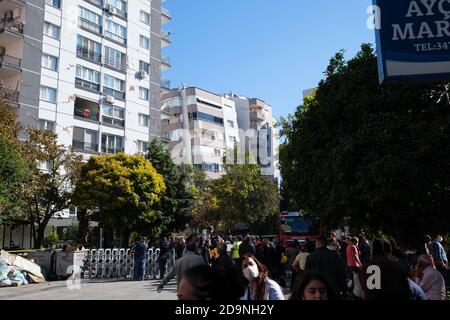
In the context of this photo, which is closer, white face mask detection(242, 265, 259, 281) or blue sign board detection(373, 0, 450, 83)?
white face mask detection(242, 265, 259, 281)

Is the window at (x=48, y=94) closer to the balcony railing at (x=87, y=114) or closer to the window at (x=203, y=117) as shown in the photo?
the balcony railing at (x=87, y=114)

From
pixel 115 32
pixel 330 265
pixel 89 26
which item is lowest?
pixel 330 265

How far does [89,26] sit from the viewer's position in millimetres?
41469

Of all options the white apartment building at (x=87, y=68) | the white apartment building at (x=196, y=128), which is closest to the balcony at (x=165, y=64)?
the white apartment building at (x=87, y=68)

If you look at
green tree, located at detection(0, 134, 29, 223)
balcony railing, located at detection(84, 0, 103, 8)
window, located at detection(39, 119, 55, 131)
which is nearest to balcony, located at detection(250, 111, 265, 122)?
balcony railing, located at detection(84, 0, 103, 8)

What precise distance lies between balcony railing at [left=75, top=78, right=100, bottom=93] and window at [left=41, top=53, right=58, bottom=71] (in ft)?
7.27

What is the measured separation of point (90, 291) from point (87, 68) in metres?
29.0

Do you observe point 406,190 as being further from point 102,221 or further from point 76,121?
point 76,121

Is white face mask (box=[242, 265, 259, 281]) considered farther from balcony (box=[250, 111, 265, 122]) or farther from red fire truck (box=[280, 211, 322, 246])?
balcony (box=[250, 111, 265, 122])

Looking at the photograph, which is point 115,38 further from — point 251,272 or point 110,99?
point 251,272

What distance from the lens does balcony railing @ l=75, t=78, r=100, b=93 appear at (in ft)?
132

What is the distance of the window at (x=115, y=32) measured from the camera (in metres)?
43.3

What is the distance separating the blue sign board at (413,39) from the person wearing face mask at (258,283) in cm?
467

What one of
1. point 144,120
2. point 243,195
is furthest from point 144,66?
point 243,195
